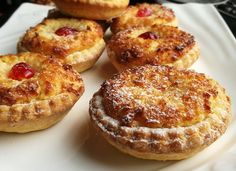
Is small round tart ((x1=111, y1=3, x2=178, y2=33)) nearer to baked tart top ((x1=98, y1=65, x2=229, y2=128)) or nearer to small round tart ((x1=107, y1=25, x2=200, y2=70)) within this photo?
small round tart ((x1=107, y1=25, x2=200, y2=70))

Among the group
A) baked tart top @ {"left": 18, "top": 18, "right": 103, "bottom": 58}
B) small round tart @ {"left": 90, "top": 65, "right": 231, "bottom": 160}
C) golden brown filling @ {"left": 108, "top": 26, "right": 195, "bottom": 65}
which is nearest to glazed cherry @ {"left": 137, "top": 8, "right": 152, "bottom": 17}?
golden brown filling @ {"left": 108, "top": 26, "right": 195, "bottom": 65}

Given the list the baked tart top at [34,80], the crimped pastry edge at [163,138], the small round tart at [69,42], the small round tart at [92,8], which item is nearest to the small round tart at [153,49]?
the small round tart at [69,42]

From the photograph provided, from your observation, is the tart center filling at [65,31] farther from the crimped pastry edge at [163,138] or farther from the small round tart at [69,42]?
the crimped pastry edge at [163,138]

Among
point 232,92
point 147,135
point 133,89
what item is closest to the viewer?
point 147,135

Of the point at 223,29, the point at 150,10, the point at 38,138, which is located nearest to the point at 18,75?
the point at 38,138

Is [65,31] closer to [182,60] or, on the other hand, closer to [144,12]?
[144,12]

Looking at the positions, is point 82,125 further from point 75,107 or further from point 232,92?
point 232,92
